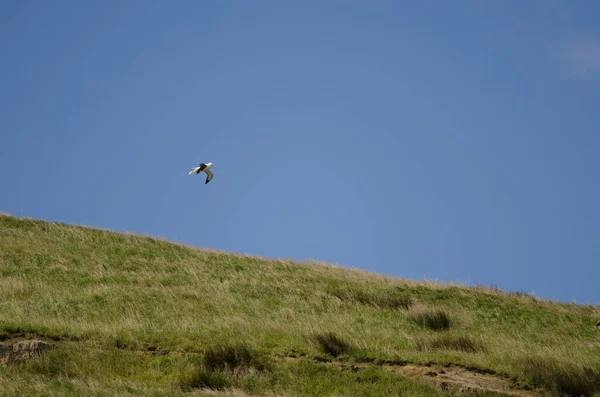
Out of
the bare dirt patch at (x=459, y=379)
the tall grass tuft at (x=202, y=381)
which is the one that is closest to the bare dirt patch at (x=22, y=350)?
the tall grass tuft at (x=202, y=381)

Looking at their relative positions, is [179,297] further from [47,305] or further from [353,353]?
[353,353]

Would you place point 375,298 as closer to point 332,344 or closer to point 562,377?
point 332,344

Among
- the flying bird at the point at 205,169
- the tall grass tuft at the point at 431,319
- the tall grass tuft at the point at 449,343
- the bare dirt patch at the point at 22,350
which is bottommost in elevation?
the bare dirt patch at the point at 22,350

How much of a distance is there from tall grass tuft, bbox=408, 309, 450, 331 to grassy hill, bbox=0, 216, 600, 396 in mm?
72

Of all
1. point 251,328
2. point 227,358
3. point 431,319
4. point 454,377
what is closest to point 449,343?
point 454,377

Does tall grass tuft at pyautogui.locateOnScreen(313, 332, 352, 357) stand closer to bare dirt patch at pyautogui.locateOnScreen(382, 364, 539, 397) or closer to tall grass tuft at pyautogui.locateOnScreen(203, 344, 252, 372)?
bare dirt patch at pyautogui.locateOnScreen(382, 364, 539, 397)

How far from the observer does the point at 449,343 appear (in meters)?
23.8

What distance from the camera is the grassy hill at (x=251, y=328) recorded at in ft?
61.9

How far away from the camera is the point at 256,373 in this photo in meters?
19.2

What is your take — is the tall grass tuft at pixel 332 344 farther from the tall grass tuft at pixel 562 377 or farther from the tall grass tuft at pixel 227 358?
the tall grass tuft at pixel 562 377

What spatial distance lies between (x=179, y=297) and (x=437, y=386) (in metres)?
13.1

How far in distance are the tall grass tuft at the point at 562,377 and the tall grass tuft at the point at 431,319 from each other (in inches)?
306

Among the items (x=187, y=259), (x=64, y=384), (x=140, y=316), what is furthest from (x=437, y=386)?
(x=187, y=259)

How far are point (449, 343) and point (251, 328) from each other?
228 inches
